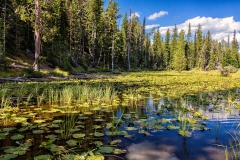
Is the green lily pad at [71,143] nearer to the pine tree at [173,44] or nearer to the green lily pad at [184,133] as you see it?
the green lily pad at [184,133]

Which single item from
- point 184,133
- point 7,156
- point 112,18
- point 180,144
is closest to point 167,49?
point 112,18

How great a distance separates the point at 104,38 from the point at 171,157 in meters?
42.5

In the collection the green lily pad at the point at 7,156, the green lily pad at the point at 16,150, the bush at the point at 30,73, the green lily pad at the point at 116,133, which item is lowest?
the green lily pad at the point at 7,156

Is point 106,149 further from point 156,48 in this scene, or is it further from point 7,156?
point 156,48

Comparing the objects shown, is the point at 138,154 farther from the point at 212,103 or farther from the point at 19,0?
the point at 19,0

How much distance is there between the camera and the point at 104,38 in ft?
146

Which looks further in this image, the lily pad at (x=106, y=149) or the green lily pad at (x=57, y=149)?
the lily pad at (x=106, y=149)

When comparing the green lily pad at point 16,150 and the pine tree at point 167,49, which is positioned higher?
the pine tree at point 167,49

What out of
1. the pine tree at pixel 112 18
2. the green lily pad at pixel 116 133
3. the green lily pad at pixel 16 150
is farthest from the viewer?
the pine tree at pixel 112 18

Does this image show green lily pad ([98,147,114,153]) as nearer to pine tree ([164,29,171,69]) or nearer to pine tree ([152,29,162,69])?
pine tree ([152,29,162,69])

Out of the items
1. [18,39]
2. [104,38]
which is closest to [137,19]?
[104,38]

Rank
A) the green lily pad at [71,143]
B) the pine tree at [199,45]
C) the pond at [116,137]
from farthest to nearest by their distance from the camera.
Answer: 1. the pine tree at [199,45]
2. the green lily pad at [71,143]
3. the pond at [116,137]

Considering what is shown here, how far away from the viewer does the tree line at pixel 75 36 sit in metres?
20.6

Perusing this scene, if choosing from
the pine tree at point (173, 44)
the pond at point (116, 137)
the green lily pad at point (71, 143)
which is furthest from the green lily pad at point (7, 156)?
the pine tree at point (173, 44)
